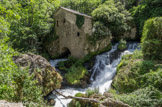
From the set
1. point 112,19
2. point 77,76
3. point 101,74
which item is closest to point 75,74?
point 77,76

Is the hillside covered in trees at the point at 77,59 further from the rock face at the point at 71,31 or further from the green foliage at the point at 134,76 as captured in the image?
the rock face at the point at 71,31

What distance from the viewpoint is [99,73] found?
42.4 feet

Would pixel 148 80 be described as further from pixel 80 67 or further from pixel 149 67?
pixel 80 67

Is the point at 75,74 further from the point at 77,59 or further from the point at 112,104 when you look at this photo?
the point at 112,104

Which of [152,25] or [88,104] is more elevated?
[152,25]

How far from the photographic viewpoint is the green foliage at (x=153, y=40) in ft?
27.7

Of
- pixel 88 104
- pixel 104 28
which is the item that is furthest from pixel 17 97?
pixel 104 28

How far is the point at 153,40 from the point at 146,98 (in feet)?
16.7

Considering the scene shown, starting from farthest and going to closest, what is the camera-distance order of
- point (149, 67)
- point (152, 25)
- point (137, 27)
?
point (137, 27) → point (152, 25) → point (149, 67)

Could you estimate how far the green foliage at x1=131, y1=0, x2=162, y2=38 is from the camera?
1662 cm

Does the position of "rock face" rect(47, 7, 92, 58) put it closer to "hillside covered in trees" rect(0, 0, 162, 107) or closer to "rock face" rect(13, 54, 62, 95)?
"hillside covered in trees" rect(0, 0, 162, 107)

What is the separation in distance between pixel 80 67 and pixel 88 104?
19.6 ft

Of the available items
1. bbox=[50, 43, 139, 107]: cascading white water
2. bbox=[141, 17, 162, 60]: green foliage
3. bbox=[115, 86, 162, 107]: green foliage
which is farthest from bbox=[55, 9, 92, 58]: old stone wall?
bbox=[115, 86, 162, 107]: green foliage

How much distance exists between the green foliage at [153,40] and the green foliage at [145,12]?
29.6ft
